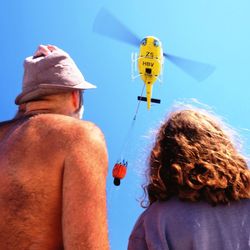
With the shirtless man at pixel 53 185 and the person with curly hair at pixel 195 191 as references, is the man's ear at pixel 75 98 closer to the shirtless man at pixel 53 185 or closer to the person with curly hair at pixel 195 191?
the shirtless man at pixel 53 185

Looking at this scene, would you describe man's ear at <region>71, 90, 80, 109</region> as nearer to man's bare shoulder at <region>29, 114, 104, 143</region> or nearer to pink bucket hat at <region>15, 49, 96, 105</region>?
pink bucket hat at <region>15, 49, 96, 105</region>

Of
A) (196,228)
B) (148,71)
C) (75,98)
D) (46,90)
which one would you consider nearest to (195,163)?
(196,228)

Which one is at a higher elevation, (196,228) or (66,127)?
(66,127)

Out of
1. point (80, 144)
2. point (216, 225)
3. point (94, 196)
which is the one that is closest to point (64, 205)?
point (94, 196)

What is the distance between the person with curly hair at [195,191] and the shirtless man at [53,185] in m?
0.55

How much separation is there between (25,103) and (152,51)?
699 inches

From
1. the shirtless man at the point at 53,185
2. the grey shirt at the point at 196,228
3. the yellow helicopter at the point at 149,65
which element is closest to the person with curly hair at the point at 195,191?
the grey shirt at the point at 196,228

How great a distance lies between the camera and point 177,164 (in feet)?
8.98

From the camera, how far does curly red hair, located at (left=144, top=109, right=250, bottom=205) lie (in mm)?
2605

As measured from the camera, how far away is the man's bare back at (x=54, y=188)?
6.95 feet

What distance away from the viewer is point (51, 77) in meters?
Result: 2.66

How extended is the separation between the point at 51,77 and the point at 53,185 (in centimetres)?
78

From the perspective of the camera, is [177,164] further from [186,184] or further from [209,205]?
[209,205]

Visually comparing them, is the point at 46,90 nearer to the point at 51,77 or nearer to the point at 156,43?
the point at 51,77
